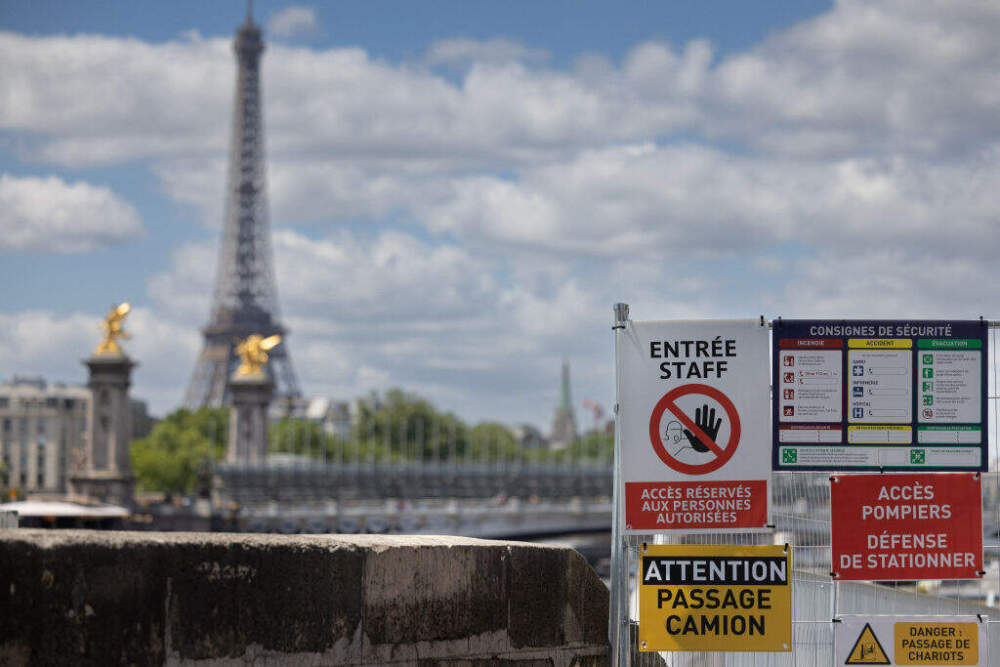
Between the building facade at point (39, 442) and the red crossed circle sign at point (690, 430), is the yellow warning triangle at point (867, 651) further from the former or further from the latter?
the building facade at point (39, 442)

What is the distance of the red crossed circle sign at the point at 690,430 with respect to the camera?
905cm

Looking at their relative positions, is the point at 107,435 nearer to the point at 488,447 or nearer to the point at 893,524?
the point at 488,447

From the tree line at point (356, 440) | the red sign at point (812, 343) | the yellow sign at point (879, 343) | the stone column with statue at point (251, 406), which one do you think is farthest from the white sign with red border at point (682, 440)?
the tree line at point (356, 440)

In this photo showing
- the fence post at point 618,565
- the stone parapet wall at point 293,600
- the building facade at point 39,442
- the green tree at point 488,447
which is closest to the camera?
the stone parapet wall at point 293,600

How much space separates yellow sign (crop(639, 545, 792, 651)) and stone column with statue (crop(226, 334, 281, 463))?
11471 centimetres

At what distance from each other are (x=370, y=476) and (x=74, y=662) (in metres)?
126

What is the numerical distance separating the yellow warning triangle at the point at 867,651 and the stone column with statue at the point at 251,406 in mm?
114667

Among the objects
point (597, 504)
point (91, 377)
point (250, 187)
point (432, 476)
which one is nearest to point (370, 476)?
point (432, 476)

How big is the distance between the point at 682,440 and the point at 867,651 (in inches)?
62.8

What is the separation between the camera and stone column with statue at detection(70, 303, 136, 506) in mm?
107812

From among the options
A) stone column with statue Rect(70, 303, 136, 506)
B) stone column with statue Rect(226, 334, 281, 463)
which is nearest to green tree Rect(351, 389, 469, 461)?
stone column with statue Rect(226, 334, 281, 463)

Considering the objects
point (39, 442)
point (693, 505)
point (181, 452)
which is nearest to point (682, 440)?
point (693, 505)

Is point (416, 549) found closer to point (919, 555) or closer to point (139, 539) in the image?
point (139, 539)

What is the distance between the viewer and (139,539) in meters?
6.74
